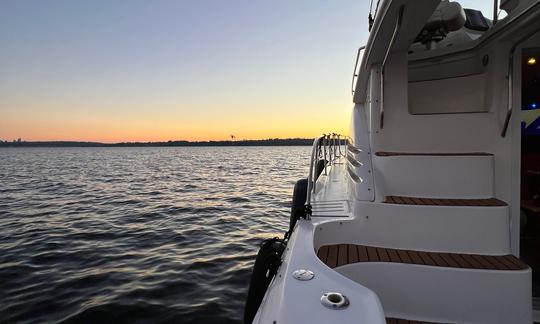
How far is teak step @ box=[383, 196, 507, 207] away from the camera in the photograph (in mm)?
2957

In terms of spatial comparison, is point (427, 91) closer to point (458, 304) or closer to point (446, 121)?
A: point (446, 121)

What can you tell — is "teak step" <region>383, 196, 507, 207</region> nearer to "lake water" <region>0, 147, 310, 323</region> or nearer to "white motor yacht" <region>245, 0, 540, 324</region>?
"white motor yacht" <region>245, 0, 540, 324</region>

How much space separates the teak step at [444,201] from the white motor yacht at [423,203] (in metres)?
0.02

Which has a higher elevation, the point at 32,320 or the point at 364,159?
the point at 364,159

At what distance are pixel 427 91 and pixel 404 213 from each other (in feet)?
6.51

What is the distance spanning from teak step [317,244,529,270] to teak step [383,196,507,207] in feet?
1.41

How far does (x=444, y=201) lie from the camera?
308cm

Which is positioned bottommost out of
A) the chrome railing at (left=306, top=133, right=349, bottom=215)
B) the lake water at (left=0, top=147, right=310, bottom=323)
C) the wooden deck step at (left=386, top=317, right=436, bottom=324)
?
the lake water at (left=0, top=147, right=310, bottom=323)

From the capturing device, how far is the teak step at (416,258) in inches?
103

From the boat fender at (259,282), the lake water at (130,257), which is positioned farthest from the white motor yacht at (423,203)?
the lake water at (130,257)

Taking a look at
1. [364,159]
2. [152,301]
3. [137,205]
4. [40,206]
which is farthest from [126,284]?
[40,206]

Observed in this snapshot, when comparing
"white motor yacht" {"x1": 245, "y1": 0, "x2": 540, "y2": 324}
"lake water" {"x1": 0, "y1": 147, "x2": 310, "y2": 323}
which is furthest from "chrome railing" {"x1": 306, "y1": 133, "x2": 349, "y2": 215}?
"lake water" {"x1": 0, "y1": 147, "x2": 310, "y2": 323}

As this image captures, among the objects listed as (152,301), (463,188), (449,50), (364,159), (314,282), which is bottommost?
(152,301)

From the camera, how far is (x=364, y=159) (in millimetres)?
3541
